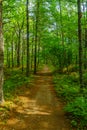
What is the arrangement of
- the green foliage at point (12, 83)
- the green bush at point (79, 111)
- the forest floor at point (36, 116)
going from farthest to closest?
the green foliage at point (12, 83) → the green bush at point (79, 111) → the forest floor at point (36, 116)

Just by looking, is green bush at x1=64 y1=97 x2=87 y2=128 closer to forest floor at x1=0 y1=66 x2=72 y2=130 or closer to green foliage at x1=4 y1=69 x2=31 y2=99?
forest floor at x1=0 y1=66 x2=72 y2=130

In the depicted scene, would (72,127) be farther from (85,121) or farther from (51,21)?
(51,21)

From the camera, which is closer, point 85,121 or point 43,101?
point 85,121

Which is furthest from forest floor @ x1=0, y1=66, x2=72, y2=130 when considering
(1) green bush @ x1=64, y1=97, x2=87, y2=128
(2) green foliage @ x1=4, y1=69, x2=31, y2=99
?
(2) green foliage @ x1=4, y1=69, x2=31, y2=99

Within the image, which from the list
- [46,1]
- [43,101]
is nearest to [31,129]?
[43,101]

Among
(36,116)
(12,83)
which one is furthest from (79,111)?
(12,83)

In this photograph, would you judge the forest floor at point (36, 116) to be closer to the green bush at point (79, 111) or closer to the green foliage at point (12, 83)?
the green bush at point (79, 111)

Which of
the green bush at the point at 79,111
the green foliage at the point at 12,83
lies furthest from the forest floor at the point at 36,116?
the green foliage at the point at 12,83

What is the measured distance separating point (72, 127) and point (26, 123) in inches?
81.7

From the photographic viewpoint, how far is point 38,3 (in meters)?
29.1

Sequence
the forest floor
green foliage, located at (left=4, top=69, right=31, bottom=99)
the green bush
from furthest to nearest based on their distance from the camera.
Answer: green foliage, located at (left=4, top=69, right=31, bottom=99)
the green bush
the forest floor

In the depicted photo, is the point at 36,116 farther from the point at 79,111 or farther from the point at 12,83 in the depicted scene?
the point at 12,83

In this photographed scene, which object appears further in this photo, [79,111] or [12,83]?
[12,83]

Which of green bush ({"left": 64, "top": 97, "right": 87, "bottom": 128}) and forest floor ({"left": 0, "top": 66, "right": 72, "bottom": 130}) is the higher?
green bush ({"left": 64, "top": 97, "right": 87, "bottom": 128})
